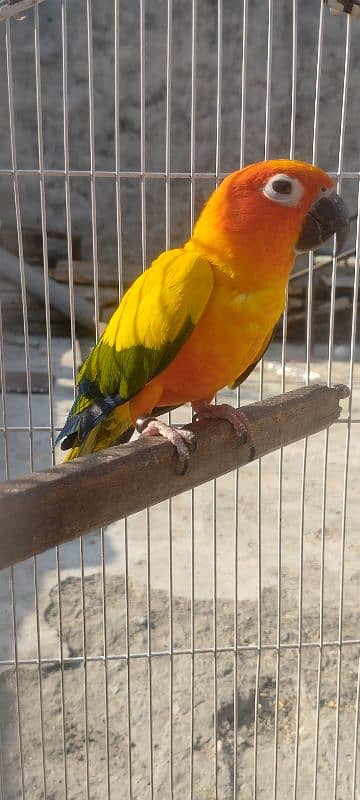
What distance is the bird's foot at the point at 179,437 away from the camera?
85cm

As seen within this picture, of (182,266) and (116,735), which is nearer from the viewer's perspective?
(182,266)

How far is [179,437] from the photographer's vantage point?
2.88 ft

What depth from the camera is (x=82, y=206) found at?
460 centimetres

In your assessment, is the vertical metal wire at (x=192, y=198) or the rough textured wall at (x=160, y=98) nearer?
the vertical metal wire at (x=192, y=198)

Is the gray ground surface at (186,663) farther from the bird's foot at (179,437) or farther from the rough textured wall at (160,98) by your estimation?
the rough textured wall at (160,98)

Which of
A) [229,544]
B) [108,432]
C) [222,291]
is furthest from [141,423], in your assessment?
[229,544]

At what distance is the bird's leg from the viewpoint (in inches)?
38.6

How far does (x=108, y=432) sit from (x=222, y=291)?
294 millimetres

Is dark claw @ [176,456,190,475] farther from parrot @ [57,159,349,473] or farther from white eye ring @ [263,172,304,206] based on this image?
white eye ring @ [263,172,304,206]

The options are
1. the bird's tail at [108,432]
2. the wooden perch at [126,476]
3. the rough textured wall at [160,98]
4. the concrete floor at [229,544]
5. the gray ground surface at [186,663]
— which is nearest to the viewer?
the wooden perch at [126,476]

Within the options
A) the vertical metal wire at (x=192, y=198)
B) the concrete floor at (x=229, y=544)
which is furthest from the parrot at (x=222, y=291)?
the concrete floor at (x=229, y=544)

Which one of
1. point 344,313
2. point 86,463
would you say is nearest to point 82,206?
point 344,313

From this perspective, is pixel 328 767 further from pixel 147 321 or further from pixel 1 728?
pixel 147 321

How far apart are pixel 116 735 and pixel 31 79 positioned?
12.8ft
